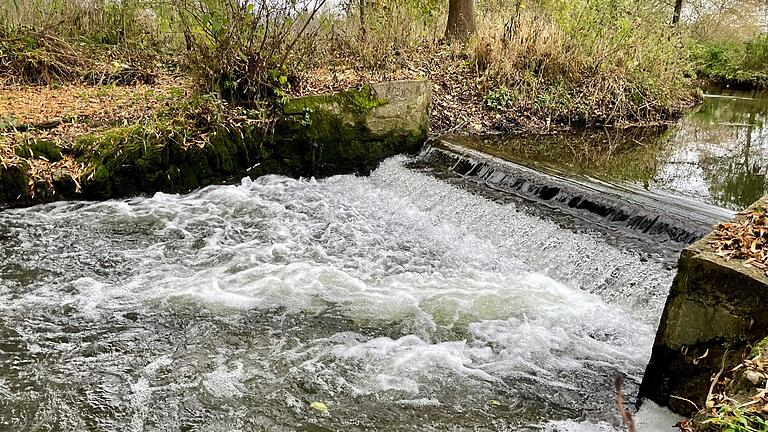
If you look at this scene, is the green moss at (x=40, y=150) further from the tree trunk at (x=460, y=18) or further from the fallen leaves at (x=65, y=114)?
the tree trunk at (x=460, y=18)

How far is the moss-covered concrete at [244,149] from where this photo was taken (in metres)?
5.68

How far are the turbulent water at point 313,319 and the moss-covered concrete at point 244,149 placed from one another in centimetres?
33

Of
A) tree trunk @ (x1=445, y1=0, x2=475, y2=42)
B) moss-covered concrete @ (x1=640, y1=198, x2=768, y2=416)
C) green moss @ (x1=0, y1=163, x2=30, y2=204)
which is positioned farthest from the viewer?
tree trunk @ (x1=445, y1=0, x2=475, y2=42)

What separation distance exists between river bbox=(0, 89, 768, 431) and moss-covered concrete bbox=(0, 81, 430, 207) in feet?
0.70

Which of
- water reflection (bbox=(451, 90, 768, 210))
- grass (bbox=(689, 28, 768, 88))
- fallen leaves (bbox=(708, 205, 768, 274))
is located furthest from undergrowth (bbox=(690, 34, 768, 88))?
fallen leaves (bbox=(708, 205, 768, 274))

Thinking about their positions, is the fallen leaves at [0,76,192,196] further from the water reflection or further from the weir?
the water reflection

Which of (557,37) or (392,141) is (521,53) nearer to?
(557,37)

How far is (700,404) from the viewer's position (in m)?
2.47

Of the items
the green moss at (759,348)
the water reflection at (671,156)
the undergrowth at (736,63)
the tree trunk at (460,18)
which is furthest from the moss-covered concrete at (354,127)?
the undergrowth at (736,63)

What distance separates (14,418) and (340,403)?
153 cm

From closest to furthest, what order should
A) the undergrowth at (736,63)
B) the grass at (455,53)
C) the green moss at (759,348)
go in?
the green moss at (759,348), the grass at (455,53), the undergrowth at (736,63)

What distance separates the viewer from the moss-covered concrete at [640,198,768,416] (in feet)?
7.45

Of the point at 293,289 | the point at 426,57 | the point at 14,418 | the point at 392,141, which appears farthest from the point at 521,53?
the point at 14,418

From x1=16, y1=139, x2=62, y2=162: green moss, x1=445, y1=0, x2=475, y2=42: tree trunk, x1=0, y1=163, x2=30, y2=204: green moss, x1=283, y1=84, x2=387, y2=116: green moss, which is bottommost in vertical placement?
x1=0, y1=163, x2=30, y2=204: green moss
